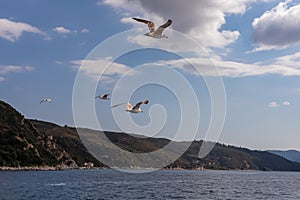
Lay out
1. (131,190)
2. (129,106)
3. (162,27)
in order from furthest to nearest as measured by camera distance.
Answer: (131,190), (129,106), (162,27)

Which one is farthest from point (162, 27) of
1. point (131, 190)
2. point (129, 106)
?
point (131, 190)

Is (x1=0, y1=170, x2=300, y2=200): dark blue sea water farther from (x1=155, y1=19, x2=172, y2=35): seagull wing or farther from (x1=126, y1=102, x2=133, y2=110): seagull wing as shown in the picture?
(x1=155, y1=19, x2=172, y2=35): seagull wing

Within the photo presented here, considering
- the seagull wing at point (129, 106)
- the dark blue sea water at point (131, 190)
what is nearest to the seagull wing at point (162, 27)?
the seagull wing at point (129, 106)

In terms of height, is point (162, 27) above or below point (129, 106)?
above

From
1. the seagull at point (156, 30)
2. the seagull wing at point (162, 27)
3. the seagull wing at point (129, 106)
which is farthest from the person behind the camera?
the seagull wing at point (129, 106)

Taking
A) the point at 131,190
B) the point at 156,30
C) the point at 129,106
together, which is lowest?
the point at 131,190

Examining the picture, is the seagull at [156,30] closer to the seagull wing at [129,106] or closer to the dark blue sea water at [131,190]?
the seagull wing at [129,106]

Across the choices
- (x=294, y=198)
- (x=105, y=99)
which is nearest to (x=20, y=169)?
(x=294, y=198)

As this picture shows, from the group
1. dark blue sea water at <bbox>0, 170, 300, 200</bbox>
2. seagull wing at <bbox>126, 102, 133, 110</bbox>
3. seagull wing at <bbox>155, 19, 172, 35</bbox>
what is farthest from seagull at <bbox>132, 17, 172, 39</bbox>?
dark blue sea water at <bbox>0, 170, 300, 200</bbox>

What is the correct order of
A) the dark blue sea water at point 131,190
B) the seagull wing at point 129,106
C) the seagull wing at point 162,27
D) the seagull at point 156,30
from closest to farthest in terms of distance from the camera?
the seagull wing at point 162,27 < the seagull at point 156,30 < the seagull wing at point 129,106 < the dark blue sea water at point 131,190

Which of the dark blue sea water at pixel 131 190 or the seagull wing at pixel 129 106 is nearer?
the seagull wing at pixel 129 106

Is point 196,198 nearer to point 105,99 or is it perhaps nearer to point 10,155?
point 105,99

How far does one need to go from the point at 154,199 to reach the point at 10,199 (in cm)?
2428

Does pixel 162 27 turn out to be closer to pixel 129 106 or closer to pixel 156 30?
pixel 156 30
